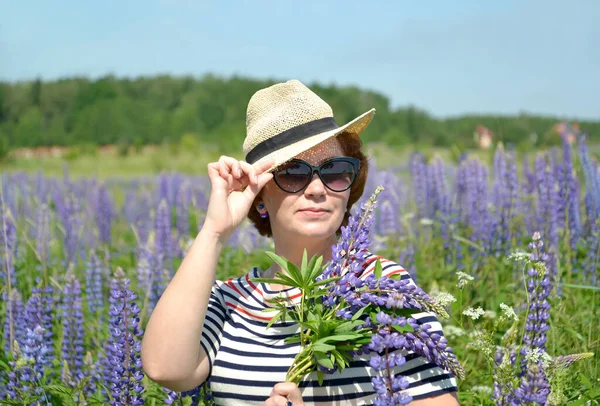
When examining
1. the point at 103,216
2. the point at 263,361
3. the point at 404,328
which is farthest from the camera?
the point at 103,216

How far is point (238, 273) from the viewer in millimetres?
4672

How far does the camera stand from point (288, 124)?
2541 millimetres

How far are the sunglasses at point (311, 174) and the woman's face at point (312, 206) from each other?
0.06 ft

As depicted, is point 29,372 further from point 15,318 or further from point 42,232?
point 42,232

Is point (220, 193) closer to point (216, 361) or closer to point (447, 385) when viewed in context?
point (216, 361)

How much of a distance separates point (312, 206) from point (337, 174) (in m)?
0.15

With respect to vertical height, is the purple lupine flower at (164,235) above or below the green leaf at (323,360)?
above

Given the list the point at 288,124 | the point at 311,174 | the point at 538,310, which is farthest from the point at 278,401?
the point at 288,124

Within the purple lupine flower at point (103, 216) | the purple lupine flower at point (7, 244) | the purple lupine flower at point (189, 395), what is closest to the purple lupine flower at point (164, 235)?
the purple lupine flower at point (7, 244)

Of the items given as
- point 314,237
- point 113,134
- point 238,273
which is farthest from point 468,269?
point 113,134

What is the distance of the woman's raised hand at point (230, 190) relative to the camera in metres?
2.26

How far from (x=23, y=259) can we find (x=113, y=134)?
20.0 meters

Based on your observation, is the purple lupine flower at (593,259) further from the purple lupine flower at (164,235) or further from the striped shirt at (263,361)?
the purple lupine flower at (164,235)

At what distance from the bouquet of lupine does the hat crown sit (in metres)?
0.61
